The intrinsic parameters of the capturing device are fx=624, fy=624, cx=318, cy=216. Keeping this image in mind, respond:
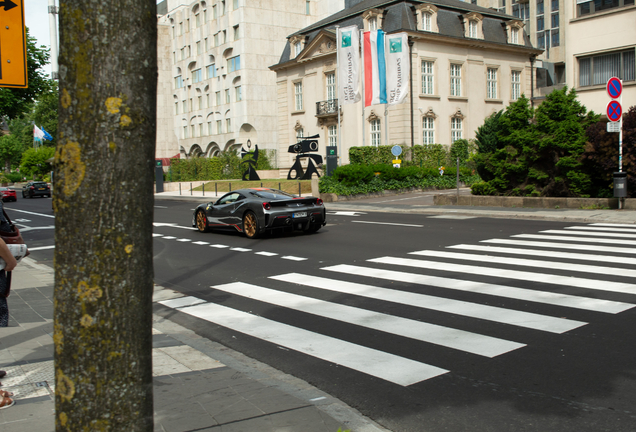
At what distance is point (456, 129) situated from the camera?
45.2 metres

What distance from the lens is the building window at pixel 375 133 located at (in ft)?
144

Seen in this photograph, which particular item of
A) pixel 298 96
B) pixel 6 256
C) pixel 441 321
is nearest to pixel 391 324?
pixel 441 321

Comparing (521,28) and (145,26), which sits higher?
(521,28)

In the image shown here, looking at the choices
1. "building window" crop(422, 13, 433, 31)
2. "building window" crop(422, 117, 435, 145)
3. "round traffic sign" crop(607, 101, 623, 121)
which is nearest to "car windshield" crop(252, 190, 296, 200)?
"round traffic sign" crop(607, 101, 623, 121)

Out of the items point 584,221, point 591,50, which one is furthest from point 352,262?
point 591,50

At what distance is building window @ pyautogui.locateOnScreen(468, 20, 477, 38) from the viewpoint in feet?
148

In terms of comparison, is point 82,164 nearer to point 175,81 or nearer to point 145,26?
point 145,26

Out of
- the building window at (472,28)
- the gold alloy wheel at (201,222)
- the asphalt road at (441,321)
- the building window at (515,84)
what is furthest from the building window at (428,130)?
the asphalt road at (441,321)

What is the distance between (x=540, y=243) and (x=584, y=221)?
5.21 metres

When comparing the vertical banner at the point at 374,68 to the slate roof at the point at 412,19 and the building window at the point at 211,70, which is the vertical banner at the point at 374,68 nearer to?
the slate roof at the point at 412,19

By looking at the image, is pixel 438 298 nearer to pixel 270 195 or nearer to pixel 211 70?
pixel 270 195

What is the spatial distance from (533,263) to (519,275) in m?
1.18

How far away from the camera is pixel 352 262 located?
11.3 meters

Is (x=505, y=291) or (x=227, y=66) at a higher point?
(x=227, y=66)
